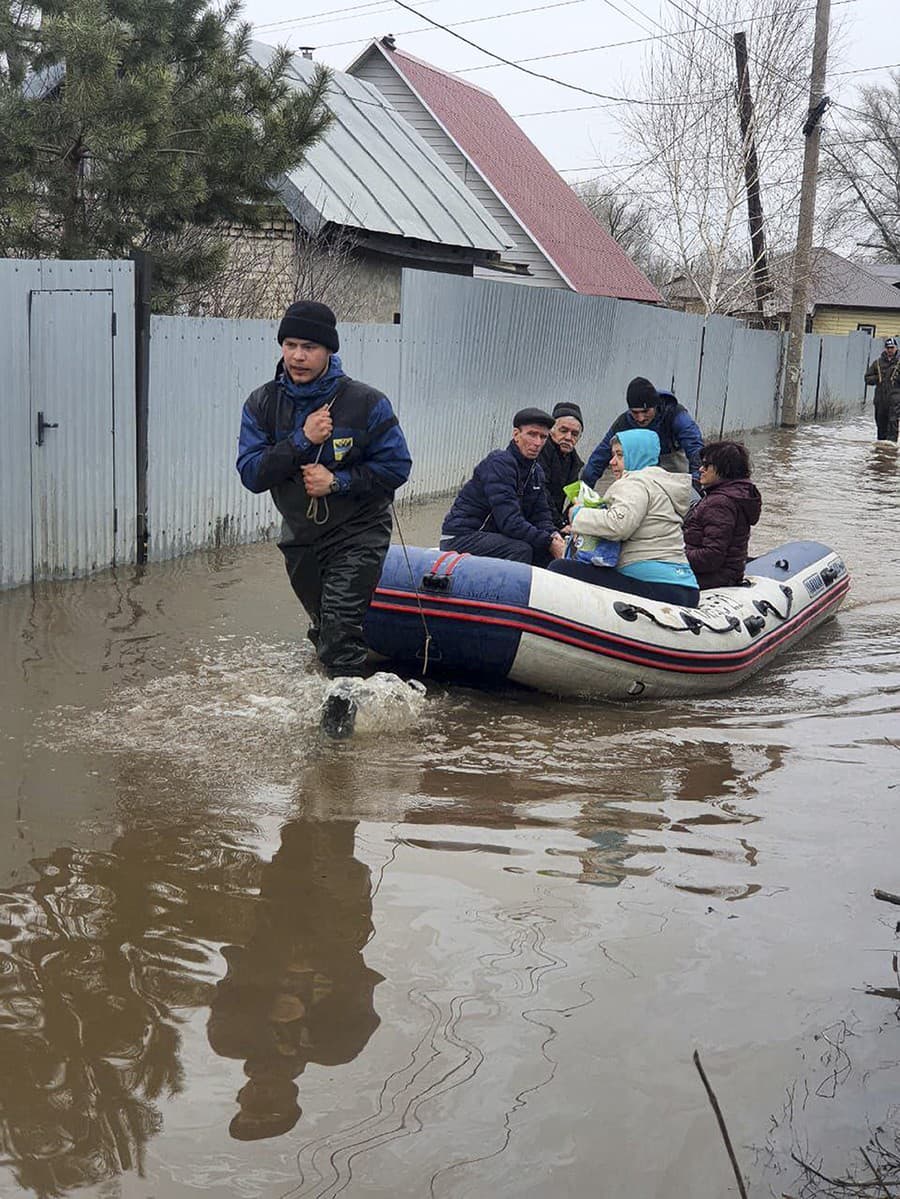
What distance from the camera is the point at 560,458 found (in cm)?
897

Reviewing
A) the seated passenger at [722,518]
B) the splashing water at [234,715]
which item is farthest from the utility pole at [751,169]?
the splashing water at [234,715]

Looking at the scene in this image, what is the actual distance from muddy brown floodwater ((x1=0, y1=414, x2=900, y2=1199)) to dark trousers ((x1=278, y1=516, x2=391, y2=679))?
0.33 meters

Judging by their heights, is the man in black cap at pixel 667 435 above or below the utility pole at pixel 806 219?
below

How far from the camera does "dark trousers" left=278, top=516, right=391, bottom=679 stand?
246 inches

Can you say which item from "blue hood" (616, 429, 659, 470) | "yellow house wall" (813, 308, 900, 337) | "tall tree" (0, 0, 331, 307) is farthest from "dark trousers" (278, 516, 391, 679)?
"yellow house wall" (813, 308, 900, 337)

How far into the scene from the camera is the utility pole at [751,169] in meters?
27.8

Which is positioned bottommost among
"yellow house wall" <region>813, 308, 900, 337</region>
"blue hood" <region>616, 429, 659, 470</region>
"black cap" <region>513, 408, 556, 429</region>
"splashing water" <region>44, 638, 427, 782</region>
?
"splashing water" <region>44, 638, 427, 782</region>

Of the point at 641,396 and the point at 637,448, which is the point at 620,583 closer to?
the point at 637,448

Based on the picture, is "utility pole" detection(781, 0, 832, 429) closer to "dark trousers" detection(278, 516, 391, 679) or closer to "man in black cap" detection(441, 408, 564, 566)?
"man in black cap" detection(441, 408, 564, 566)

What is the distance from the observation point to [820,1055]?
347 cm

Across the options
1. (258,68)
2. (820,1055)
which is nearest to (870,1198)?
(820,1055)

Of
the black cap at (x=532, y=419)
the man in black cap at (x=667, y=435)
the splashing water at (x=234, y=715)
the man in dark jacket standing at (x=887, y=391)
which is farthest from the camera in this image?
the man in dark jacket standing at (x=887, y=391)

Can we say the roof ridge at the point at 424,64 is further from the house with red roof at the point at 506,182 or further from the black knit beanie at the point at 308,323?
the black knit beanie at the point at 308,323

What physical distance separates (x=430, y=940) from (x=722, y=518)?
15.4ft
